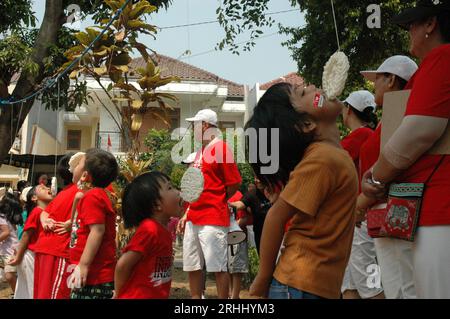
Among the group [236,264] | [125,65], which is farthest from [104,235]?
[125,65]

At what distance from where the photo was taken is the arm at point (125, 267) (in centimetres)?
248

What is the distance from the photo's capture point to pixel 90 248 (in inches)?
115

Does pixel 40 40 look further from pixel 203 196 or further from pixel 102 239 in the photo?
pixel 102 239

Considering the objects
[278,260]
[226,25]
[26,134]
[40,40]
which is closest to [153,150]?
[40,40]

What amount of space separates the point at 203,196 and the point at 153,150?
11.3 meters

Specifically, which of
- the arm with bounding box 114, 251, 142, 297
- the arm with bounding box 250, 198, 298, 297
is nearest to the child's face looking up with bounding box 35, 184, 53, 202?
the arm with bounding box 114, 251, 142, 297

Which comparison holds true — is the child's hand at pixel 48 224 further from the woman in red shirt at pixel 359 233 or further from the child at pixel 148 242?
the woman in red shirt at pixel 359 233

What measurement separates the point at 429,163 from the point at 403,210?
192 millimetres

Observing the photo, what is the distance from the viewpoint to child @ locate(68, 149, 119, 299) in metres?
2.93

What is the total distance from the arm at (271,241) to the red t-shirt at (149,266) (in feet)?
2.69

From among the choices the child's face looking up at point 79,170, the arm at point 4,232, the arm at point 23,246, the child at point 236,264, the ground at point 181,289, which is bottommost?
the ground at point 181,289

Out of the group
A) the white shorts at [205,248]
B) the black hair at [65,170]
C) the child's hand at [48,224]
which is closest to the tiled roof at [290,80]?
the white shorts at [205,248]

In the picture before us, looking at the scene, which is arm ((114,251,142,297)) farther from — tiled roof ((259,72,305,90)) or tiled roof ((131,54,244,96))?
tiled roof ((131,54,244,96))

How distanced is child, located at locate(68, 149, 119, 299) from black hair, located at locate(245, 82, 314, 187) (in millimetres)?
1337
